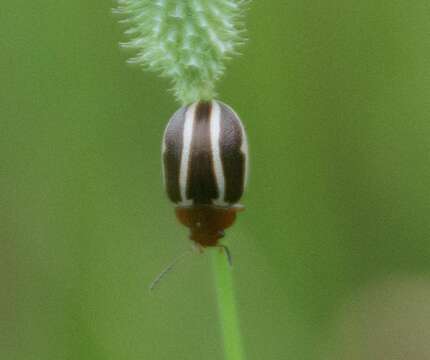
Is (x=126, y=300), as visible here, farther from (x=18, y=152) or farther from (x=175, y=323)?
(x=18, y=152)

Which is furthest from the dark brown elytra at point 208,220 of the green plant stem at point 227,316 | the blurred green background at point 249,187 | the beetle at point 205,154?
the blurred green background at point 249,187

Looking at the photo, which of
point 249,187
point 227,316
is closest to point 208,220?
point 227,316

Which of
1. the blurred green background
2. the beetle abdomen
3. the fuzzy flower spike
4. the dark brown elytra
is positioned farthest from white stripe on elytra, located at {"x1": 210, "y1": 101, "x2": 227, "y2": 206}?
the blurred green background

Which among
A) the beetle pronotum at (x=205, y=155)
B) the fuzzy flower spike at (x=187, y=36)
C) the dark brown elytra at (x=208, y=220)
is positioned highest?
the fuzzy flower spike at (x=187, y=36)

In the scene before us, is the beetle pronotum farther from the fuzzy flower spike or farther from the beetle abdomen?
the fuzzy flower spike

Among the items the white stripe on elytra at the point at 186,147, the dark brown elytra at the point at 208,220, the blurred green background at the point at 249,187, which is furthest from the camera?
the blurred green background at the point at 249,187

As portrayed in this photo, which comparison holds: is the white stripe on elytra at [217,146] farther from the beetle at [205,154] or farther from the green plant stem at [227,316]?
the green plant stem at [227,316]

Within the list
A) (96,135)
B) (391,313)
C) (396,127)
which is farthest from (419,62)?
(96,135)

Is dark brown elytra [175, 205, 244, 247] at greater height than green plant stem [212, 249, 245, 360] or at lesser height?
greater
